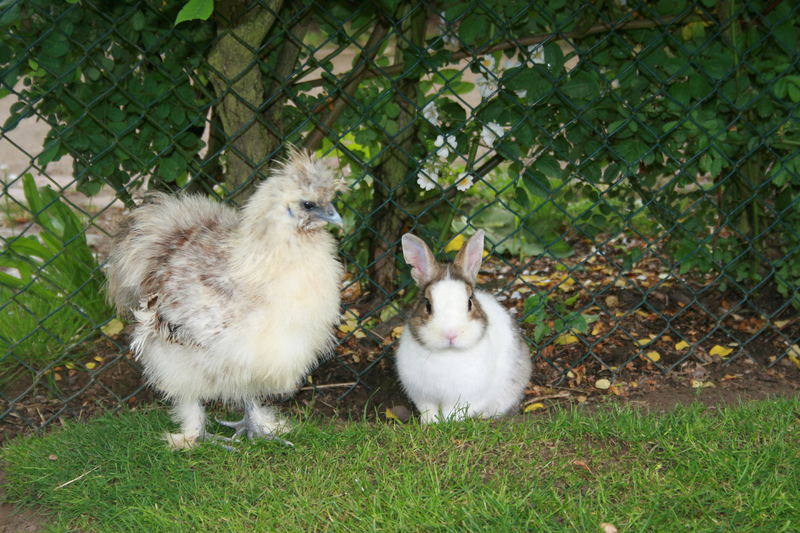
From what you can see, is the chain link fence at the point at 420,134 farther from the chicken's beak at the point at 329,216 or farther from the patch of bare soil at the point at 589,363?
the chicken's beak at the point at 329,216

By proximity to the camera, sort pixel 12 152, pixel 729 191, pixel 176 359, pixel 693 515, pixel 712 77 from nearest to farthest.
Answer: pixel 693 515
pixel 176 359
pixel 712 77
pixel 729 191
pixel 12 152

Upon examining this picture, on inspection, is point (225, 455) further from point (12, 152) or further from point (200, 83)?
point (12, 152)

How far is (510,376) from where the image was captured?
3764mm

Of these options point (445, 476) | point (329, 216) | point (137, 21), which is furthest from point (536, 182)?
point (137, 21)

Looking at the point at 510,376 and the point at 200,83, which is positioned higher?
the point at 200,83

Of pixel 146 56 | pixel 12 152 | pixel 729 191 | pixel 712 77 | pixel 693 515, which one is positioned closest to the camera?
pixel 693 515

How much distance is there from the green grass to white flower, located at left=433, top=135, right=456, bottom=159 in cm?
133

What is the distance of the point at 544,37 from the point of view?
3.80 metres

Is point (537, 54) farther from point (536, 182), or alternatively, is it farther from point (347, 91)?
point (347, 91)

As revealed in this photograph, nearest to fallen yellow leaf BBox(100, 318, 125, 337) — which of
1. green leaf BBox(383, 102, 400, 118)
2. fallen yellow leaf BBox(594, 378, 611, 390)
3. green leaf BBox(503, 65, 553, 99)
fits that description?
green leaf BBox(383, 102, 400, 118)

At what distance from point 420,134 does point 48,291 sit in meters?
2.09

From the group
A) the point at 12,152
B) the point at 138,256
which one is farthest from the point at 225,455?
the point at 12,152

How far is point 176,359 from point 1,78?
1.39 meters

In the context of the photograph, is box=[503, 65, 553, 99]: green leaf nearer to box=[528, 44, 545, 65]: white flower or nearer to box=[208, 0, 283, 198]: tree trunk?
box=[528, 44, 545, 65]: white flower
